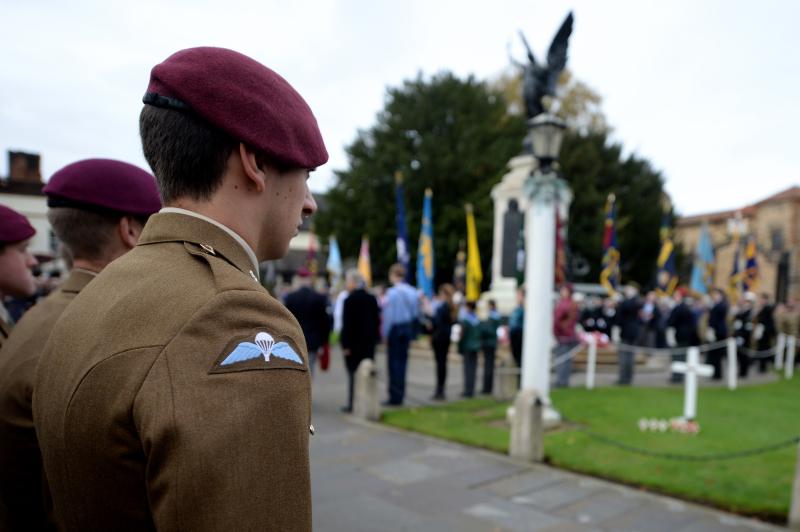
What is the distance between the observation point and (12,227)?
272 centimetres

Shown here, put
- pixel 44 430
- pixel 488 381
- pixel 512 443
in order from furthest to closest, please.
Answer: pixel 488 381
pixel 512 443
pixel 44 430

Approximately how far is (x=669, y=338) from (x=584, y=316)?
107 inches

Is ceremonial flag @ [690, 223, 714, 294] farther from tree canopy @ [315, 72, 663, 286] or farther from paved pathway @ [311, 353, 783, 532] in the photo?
paved pathway @ [311, 353, 783, 532]

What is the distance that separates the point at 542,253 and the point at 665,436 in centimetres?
299

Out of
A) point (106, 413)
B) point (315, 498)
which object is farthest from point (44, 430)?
point (315, 498)

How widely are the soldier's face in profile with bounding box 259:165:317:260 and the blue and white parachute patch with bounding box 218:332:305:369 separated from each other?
0.32 metres

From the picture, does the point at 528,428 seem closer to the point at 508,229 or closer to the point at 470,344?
the point at 470,344

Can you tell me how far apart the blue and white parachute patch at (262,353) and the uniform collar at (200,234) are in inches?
9.2

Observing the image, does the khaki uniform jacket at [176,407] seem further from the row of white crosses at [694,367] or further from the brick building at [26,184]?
the brick building at [26,184]

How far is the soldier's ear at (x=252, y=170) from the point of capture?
1.06 metres

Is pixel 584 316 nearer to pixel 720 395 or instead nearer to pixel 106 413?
pixel 720 395

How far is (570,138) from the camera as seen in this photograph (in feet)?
104

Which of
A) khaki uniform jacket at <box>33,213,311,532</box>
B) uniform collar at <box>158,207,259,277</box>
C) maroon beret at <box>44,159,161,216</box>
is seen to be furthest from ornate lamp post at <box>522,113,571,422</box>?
khaki uniform jacket at <box>33,213,311,532</box>

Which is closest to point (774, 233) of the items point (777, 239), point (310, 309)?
point (777, 239)
